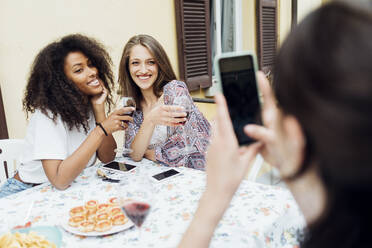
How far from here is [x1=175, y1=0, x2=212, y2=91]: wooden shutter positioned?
11.8 ft

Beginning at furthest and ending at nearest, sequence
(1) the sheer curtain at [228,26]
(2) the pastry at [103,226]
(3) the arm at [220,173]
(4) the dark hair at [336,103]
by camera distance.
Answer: (1) the sheer curtain at [228,26] < (2) the pastry at [103,226] < (3) the arm at [220,173] < (4) the dark hair at [336,103]

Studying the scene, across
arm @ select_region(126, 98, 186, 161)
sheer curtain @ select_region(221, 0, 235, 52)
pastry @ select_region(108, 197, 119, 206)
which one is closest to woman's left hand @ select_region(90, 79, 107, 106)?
arm @ select_region(126, 98, 186, 161)

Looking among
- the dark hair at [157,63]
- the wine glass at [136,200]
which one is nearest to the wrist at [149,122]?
the dark hair at [157,63]

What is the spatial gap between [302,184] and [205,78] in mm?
3449

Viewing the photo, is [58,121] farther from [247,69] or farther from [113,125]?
[247,69]

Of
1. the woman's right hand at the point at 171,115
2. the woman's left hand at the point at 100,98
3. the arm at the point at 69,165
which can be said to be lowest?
the arm at the point at 69,165

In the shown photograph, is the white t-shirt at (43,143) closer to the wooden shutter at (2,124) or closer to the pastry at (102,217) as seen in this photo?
the pastry at (102,217)

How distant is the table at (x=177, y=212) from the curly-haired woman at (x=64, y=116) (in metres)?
0.13

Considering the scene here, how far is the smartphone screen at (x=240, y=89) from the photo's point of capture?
2.71 ft

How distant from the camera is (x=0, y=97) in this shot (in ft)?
7.47

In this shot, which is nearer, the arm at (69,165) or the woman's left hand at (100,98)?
the arm at (69,165)

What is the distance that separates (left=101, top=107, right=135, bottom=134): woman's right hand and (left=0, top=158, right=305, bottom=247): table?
252 mm

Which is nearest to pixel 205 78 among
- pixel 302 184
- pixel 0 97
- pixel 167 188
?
pixel 0 97

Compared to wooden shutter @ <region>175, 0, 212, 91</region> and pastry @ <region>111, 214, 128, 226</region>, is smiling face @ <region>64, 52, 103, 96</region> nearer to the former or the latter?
pastry @ <region>111, 214, 128, 226</region>
